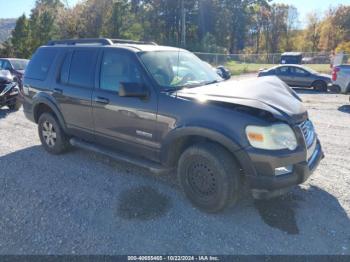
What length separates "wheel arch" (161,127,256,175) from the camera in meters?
3.27

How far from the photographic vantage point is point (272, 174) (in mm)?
3217

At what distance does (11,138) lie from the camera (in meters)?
6.80

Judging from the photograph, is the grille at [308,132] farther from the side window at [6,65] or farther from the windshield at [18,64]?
the side window at [6,65]

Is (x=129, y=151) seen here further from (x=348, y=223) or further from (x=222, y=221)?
(x=348, y=223)

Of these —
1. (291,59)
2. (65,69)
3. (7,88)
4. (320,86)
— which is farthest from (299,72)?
(291,59)

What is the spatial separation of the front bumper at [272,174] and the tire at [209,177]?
217 mm

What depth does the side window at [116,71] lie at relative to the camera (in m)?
4.15

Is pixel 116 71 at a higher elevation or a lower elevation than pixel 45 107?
higher

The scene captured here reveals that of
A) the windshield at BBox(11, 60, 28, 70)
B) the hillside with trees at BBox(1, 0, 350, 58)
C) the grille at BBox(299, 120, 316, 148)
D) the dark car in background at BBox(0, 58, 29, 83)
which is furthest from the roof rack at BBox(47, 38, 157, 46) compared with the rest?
the hillside with trees at BBox(1, 0, 350, 58)

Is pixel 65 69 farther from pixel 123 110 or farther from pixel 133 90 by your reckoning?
pixel 133 90

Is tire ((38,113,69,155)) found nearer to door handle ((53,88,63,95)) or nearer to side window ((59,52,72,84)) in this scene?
door handle ((53,88,63,95))

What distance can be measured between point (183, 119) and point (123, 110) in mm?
988

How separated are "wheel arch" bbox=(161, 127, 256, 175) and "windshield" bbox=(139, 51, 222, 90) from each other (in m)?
0.65

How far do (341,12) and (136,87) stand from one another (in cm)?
6435
